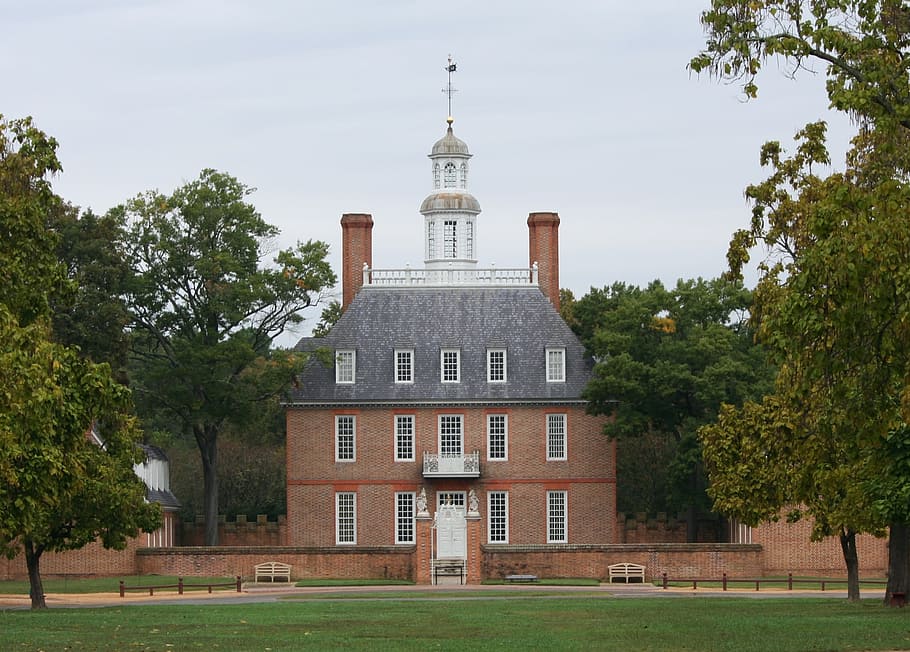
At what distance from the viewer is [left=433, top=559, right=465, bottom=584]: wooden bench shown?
50781 mm

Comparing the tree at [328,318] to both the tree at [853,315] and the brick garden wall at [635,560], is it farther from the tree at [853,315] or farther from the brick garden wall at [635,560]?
the tree at [853,315]

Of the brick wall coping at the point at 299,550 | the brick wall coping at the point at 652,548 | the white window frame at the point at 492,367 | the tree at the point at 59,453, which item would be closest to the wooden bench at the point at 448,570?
the brick wall coping at the point at 652,548

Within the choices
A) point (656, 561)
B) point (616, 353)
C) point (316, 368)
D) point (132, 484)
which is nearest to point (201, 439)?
point (316, 368)

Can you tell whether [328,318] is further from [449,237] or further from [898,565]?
[898,565]

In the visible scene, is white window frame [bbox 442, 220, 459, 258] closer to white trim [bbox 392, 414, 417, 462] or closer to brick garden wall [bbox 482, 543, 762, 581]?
white trim [bbox 392, 414, 417, 462]

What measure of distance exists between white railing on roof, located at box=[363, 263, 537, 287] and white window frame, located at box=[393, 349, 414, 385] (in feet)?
11.6

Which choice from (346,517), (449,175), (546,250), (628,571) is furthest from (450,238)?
→ (628,571)

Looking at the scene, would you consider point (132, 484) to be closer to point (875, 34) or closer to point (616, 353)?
point (875, 34)

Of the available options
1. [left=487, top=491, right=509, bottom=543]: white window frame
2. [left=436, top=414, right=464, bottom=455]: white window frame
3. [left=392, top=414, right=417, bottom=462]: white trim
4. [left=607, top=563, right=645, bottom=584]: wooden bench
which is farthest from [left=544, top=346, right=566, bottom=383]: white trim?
[left=607, top=563, right=645, bottom=584]: wooden bench

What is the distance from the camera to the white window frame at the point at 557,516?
6244 centimetres

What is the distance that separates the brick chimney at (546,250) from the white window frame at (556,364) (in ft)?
9.24

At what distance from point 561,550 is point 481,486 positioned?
1046 centimetres

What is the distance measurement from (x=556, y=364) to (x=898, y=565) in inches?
1218

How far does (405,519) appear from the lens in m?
62.4
